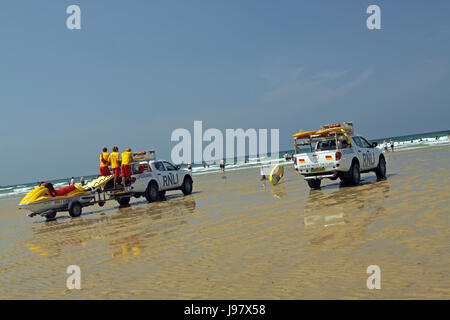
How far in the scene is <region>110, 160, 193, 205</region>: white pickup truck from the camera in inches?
717

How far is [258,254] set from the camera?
270 inches

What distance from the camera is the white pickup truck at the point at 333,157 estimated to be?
51.4 ft

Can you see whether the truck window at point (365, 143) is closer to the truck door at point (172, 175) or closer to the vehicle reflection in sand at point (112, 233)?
the vehicle reflection in sand at point (112, 233)

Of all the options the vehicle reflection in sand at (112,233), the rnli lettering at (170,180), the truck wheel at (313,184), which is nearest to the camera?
the vehicle reflection in sand at (112,233)

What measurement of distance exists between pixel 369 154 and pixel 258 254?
39.2ft

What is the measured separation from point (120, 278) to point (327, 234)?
12.1 ft

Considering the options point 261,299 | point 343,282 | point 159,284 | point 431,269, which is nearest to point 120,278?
point 159,284

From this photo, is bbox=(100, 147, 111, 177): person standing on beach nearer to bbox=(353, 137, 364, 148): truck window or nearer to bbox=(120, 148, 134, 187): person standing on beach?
bbox=(120, 148, 134, 187): person standing on beach

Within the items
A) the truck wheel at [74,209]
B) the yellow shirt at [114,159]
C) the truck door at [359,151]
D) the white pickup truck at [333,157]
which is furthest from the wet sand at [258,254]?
the yellow shirt at [114,159]

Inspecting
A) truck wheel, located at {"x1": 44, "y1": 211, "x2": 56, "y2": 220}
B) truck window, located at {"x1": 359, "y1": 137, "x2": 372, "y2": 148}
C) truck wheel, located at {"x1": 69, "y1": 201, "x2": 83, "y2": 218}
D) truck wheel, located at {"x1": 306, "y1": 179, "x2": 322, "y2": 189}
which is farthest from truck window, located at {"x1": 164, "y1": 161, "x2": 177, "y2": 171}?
truck window, located at {"x1": 359, "y1": 137, "x2": 372, "y2": 148}

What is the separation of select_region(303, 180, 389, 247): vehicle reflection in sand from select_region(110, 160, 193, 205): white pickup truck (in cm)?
779

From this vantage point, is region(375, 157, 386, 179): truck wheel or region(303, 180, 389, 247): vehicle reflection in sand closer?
region(303, 180, 389, 247): vehicle reflection in sand

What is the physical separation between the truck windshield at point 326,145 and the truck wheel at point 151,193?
7.34 meters
